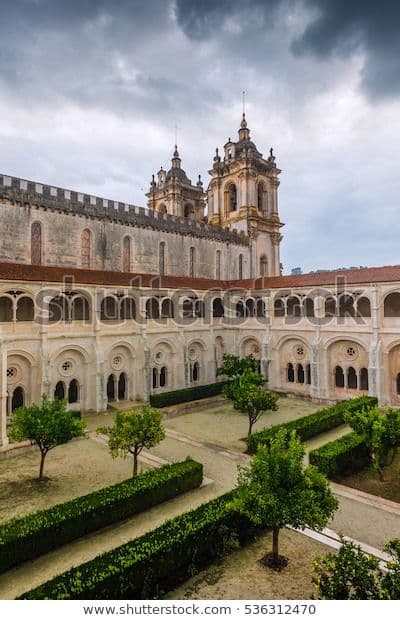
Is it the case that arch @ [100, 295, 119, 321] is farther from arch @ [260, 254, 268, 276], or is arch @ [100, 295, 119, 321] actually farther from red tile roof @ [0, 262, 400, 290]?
arch @ [260, 254, 268, 276]

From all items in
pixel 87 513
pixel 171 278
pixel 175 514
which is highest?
pixel 171 278

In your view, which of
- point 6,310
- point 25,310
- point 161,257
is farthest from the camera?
point 161,257

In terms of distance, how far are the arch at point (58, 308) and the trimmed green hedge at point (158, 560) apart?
63.9 feet

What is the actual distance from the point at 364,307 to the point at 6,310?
1112 inches

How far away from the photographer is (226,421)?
26.1 metres

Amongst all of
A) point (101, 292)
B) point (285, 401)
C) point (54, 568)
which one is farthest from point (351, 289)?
point (54, 568)

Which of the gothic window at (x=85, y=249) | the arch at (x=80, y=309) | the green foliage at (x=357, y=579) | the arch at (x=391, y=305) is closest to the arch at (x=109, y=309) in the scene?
the arch at (x=80, y=309)

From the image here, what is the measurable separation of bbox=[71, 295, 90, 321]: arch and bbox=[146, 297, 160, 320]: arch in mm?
5155

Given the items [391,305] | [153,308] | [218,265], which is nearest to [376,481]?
[391,305]

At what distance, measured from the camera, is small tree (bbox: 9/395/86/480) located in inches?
631

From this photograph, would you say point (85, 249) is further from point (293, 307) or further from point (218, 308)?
point (293, 307)

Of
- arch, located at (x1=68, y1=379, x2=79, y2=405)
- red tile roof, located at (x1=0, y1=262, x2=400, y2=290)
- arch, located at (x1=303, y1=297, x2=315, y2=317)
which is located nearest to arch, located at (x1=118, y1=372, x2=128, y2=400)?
arch, located at (x1=68, y1=379, x2=79, y2=405)

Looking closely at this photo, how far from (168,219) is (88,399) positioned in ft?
70.4
